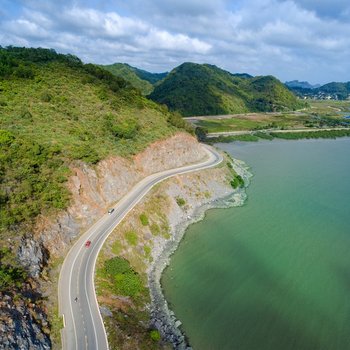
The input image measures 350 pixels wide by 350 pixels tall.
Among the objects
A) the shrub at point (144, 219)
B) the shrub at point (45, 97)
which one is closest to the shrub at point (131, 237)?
the shrub at point (144, 219)

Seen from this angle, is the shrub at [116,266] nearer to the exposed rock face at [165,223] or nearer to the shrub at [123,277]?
the shrub at [123,277]

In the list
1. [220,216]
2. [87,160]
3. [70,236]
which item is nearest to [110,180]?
[87,160]

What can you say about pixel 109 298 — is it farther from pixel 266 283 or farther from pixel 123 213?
pixel 266 283

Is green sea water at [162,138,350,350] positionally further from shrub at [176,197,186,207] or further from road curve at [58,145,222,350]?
road curve at [58,145,222,350]

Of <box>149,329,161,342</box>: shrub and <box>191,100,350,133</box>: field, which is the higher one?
<box>191,100,350,133</box>: field

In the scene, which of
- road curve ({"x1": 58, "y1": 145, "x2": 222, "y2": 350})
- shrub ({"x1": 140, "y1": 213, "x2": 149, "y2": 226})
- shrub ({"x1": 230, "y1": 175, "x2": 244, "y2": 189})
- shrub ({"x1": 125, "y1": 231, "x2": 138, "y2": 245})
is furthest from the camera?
shrub ({"x1": 230, "y1": 175, "x2": 244, "y2": 189})

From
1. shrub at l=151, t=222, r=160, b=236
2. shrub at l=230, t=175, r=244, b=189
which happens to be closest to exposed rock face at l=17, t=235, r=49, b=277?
shrub at l=151, t=222, r=160, b=236
